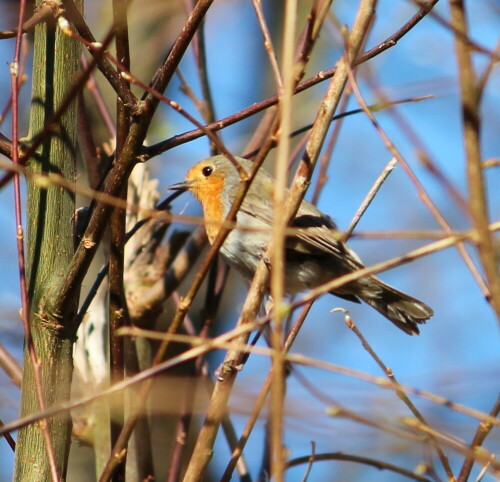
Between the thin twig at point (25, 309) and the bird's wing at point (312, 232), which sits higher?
the bird's wing at point (312, 232)

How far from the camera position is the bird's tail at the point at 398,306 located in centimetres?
376

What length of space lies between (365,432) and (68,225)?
1.15m

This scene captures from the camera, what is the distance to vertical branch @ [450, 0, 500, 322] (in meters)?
1.13

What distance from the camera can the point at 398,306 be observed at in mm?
3803

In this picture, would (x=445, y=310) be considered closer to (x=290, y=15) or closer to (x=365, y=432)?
(x=365, y=432)

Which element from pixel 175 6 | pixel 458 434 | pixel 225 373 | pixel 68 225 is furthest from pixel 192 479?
pixel 175 6

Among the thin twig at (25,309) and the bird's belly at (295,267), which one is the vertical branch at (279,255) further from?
the bird's belly at (295,267)

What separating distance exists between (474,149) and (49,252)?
5.28ft

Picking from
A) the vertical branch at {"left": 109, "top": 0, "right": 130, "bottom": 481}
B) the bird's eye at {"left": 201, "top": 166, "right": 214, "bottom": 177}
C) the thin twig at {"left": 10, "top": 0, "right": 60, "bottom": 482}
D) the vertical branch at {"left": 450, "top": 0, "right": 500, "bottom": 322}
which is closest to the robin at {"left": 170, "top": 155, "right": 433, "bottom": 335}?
the bird's eye at {"left": 201, "top": 166, "right": 214, "bottom": 177}

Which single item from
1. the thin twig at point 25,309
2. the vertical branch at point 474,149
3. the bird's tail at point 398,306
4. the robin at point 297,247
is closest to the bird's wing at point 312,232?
the robin at point 297,247

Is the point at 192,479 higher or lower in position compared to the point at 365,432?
lower

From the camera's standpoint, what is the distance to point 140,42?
5.57 m

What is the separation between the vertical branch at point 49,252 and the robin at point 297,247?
1.10 metres

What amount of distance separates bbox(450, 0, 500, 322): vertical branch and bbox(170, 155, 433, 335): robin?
232cm
